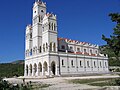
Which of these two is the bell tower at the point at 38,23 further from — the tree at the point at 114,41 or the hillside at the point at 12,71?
the tree at the point at 114,41

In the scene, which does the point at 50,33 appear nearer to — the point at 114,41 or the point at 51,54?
the point at 51,54

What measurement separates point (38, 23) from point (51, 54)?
15025mm

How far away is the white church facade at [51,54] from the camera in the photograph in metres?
56.6

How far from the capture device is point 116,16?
66.0 ft

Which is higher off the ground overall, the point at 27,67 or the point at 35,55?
the point at 35,55

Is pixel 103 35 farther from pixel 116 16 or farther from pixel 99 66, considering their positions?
pixel 99 66

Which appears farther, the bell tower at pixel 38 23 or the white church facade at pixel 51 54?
the bell tower at pixel 38 23

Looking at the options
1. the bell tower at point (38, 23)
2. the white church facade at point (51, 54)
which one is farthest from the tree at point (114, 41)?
the bell tower at point (38, 23)

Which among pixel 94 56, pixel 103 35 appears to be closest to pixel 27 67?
pixel 94 56

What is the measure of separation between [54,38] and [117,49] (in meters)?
39.3

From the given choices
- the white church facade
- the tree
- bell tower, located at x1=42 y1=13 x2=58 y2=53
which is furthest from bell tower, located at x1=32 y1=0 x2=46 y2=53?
the tree

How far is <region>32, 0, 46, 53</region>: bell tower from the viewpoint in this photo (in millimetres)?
64375

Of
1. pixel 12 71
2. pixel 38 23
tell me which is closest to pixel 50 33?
pixel 38 23

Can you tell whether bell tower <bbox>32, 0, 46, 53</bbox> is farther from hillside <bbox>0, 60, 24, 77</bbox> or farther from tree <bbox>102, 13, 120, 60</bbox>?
tree <bbox>102, 13, 120, 60</bbox>
